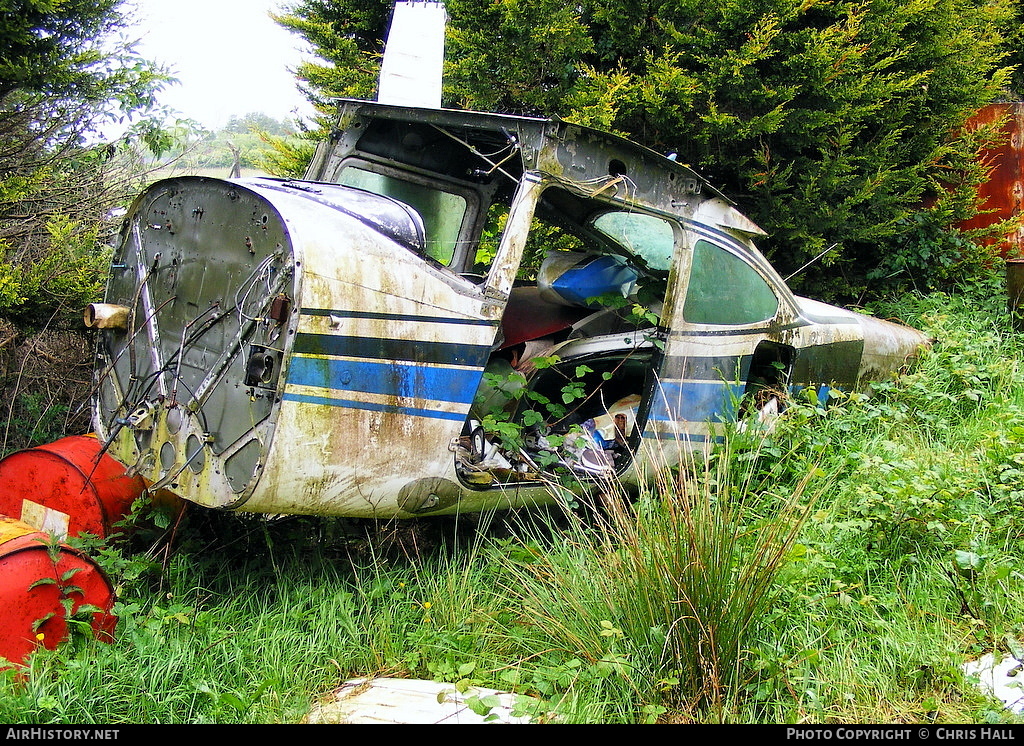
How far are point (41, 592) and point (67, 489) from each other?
884mm

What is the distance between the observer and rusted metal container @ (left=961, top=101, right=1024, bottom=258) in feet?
26.8

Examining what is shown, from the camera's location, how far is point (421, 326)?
11.3 ft

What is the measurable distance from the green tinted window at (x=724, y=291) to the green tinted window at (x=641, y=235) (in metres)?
0.35

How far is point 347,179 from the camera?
4957 millimetres

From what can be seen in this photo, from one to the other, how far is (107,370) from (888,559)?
3.75 meters

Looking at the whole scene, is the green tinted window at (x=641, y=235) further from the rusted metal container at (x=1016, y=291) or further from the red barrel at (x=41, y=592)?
the rusted metal container at (x=1016, y=291)

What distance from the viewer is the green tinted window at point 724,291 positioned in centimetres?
461

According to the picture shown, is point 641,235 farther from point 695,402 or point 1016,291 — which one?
point 1016,291

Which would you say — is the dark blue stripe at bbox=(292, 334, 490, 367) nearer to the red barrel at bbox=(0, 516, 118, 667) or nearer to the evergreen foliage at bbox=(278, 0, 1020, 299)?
the red barrel at bbox=(0, 516, 118, 667)

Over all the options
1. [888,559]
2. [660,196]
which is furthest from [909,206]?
[888,559]

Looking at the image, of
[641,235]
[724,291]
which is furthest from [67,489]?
[724,291]

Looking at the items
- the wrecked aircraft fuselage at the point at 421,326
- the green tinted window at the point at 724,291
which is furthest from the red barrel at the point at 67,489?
the green tinted window at the point at 724,291

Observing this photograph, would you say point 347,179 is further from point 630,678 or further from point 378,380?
point 630,678
